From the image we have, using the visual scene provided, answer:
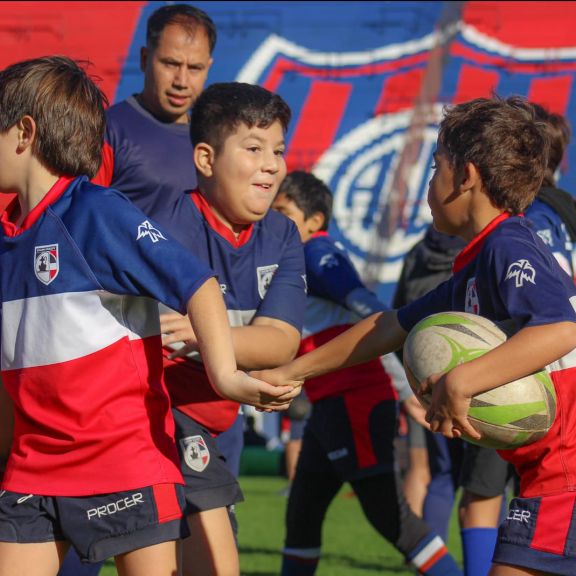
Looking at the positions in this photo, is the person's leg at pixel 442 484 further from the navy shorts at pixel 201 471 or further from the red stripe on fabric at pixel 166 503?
the red stripe on fabric at pixel 166 503

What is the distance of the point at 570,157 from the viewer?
17.7m

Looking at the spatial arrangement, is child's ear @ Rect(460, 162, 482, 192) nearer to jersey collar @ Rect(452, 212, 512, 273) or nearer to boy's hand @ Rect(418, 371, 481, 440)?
jersey collar @ Rect(452, 212, 512, 273)

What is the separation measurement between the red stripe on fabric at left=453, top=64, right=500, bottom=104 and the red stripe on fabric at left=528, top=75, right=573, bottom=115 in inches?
24.3

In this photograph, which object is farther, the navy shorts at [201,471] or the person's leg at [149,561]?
the navy shorts at [201,471]

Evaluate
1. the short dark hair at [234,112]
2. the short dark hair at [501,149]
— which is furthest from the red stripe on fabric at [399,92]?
the short dark hair at [501,149]

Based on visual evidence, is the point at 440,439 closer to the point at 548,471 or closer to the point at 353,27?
the point at 548,471

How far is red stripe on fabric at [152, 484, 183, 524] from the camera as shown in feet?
9.82

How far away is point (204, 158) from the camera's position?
3.98m

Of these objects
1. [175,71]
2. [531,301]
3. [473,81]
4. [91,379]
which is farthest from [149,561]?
[473,81]

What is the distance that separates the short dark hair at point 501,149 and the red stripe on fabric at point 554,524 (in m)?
0.85

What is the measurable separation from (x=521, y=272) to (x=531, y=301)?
95 mm

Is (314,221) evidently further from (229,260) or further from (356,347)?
(356,347)

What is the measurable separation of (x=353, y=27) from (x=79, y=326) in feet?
54.9

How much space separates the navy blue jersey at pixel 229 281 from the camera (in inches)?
151
